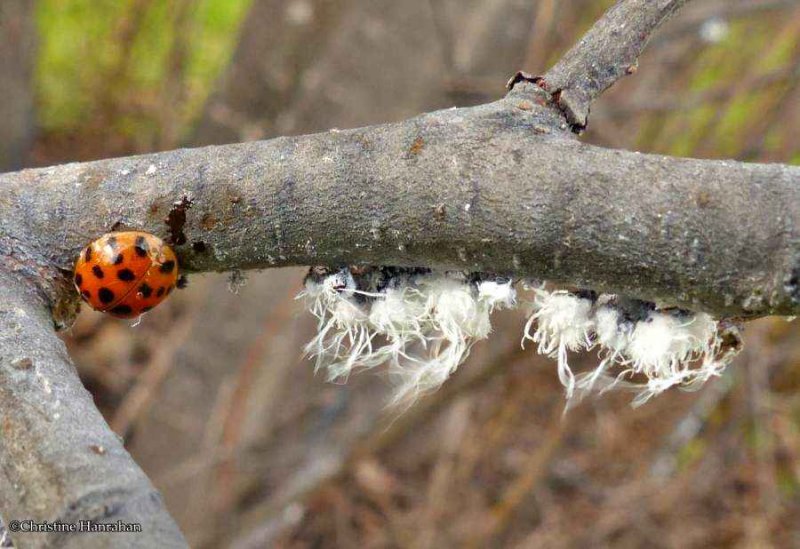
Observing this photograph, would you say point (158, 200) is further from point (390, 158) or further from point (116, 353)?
point (116, 353)

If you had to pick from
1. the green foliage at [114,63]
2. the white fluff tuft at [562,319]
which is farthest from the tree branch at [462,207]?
the green foliage at [114,63]

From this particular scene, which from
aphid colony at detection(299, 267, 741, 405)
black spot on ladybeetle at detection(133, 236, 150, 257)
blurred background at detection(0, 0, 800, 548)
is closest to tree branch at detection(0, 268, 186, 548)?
black spot on ladybeetle at detection(133, 236, 150, 257)

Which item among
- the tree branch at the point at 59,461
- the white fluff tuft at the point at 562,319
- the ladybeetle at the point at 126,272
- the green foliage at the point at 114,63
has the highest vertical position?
the green foliage at the point at 114,63

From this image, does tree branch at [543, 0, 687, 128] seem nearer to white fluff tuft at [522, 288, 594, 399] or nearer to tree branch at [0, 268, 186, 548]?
white fluff tuft at [522, 288, 594, 399]

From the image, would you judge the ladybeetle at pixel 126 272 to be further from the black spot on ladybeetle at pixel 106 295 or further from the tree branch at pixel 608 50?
the tree branch at pixel 608 50

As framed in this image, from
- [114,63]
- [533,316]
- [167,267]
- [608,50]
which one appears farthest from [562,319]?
[114,63]

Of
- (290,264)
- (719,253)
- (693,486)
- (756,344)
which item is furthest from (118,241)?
(693,486)

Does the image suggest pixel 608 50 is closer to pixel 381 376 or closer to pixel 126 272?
pixel 126 272
